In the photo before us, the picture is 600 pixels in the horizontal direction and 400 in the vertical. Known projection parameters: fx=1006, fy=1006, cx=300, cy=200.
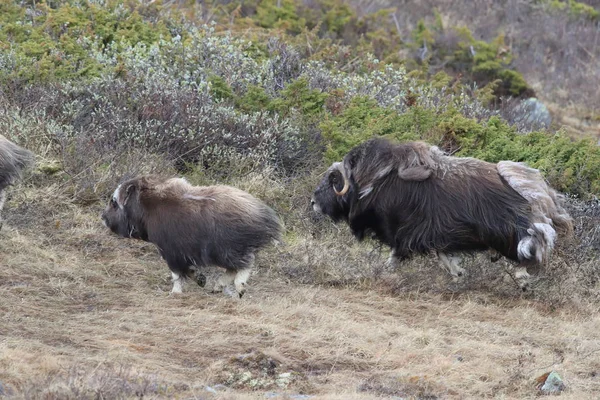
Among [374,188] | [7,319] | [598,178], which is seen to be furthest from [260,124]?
[7,319]

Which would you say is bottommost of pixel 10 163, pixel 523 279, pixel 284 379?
pixel 523 279

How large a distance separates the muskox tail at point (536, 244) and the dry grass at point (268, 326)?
17.8 inches

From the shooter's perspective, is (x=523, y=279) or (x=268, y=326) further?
(x=523, y=279)

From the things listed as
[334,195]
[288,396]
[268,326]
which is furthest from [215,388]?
[334,195]

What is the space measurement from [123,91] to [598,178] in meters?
5.25

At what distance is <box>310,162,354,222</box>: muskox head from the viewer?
28.5 feet

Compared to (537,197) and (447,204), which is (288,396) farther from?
(537,197)

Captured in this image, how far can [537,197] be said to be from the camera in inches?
322

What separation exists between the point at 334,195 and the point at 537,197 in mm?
1739

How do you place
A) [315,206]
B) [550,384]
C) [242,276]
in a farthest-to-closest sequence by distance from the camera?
[315,206]
[242,276]
[550,384]

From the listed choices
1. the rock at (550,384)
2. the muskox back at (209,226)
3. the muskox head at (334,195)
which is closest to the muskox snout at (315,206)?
the muskox head at (334,195)

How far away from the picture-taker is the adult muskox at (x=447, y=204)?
8156 mm

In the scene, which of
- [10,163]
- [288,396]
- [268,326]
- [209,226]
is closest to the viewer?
[288,396]

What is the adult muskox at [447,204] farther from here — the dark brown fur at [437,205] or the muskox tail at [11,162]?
the muskox tail at [11,162]
